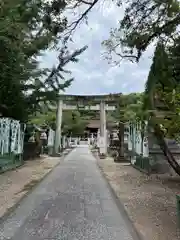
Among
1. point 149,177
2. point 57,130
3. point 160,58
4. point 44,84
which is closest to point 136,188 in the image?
A: point 149,177

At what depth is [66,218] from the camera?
750 cm

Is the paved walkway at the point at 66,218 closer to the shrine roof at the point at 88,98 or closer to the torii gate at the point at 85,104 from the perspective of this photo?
the torii gate at the point at 85,104

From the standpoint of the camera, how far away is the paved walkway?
621 cm

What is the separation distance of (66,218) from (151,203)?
2.59 meters

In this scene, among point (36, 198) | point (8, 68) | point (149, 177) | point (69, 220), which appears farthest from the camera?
point (149, 177)

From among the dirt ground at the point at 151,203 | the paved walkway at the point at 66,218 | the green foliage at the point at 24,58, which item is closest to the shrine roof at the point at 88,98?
the green foliage at the point at 24,58

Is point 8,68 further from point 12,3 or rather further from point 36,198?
point 36,198

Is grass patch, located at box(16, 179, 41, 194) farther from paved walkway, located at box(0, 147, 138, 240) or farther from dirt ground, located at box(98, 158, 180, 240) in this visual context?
dirt ground, located at box(98, 158, 180, 240)

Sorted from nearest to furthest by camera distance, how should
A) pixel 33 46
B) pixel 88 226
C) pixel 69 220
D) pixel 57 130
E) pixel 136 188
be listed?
pixel 88 226
pixel 69 220
pixel 136 188
pixel 33 46
pixel 57 130

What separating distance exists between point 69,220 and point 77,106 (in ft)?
96.5

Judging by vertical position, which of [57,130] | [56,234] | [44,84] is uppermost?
[44,84]

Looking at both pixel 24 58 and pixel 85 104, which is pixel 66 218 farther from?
pixel 85 104

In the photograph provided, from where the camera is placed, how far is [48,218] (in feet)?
24.6

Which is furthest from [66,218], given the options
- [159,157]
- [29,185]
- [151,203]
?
[159,157]
